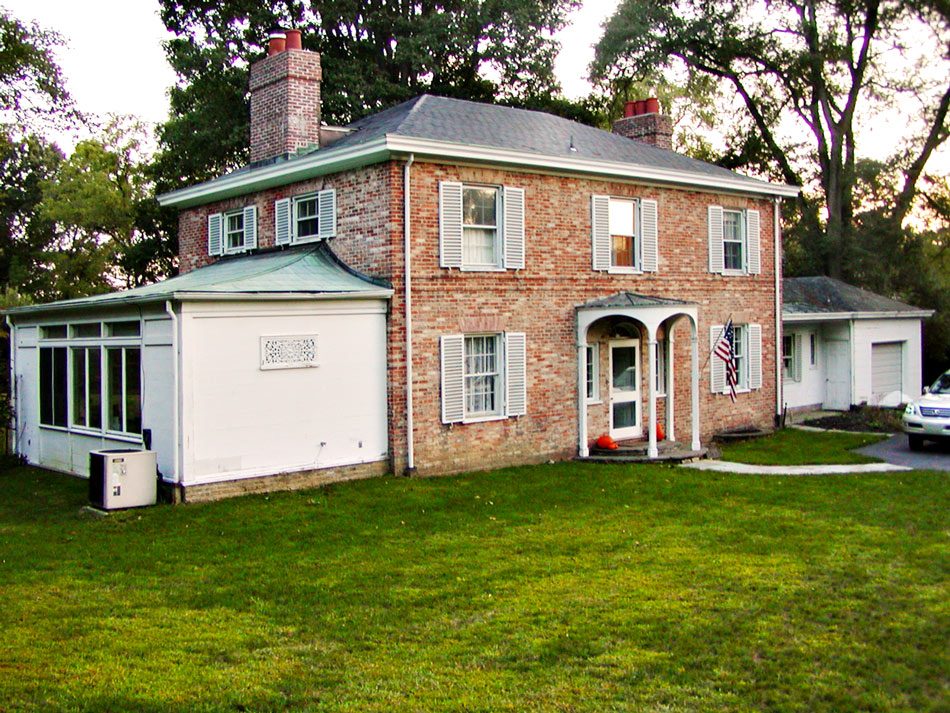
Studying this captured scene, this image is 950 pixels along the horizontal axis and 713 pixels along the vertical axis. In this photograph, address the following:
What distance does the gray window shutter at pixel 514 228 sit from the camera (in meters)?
16.5

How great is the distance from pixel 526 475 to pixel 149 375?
609cm

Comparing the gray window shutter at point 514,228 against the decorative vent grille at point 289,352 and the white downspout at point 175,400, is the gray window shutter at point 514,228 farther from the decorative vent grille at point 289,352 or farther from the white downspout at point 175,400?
the white downspout at point 175,400

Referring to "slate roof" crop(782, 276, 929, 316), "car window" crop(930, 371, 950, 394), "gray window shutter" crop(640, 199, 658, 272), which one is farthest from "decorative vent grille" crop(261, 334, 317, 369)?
"slate roof" crop(782, 276, 929, 316)

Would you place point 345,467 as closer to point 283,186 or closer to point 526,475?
point 526,475

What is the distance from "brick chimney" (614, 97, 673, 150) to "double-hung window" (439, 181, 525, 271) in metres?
7.34

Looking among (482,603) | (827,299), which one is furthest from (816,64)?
(482,603)

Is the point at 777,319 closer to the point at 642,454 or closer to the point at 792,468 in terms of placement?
the point at 792,468

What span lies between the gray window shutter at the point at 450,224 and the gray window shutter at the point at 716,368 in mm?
6747

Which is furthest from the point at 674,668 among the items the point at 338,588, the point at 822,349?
the point at 822,349

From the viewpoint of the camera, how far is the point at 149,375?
13.8 metres

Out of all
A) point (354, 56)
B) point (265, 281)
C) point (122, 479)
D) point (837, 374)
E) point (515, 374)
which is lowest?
point (122, 479)

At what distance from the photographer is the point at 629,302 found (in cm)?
1722

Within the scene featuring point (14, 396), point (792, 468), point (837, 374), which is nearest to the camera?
point (792, 468)

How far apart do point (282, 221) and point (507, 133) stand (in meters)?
4.46
